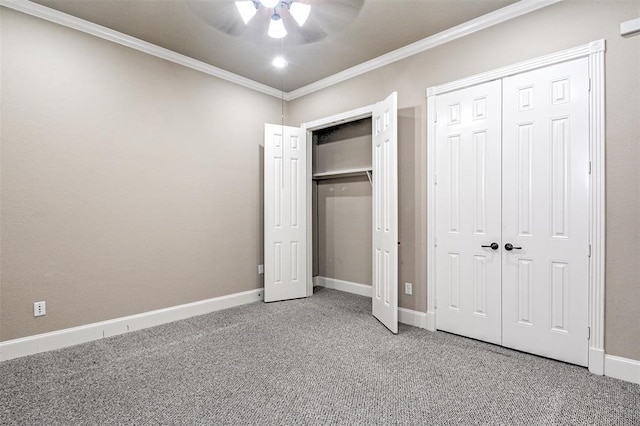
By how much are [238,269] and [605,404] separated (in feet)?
11.8

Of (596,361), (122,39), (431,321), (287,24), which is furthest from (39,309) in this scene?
(596,361)

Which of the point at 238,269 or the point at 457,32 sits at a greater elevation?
the point at 457,32

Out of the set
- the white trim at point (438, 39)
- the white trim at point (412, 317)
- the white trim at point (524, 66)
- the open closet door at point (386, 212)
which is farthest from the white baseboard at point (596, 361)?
the white trim at point (438, 39)

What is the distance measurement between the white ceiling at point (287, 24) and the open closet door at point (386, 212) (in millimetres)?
664

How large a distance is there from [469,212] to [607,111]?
4.00 feet

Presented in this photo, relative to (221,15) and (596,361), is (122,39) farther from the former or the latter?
(596,361)

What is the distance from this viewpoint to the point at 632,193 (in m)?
2.25

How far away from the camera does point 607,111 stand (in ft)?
7.67

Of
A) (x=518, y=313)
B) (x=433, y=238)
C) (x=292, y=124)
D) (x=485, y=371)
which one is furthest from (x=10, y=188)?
(x=518, y=313)

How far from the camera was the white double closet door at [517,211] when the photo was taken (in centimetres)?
248

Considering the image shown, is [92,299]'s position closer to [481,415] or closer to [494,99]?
[481,415]

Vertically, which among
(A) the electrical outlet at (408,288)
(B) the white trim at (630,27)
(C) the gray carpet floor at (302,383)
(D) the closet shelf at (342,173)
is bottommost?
(C) the gray carpet floor at (302,383)

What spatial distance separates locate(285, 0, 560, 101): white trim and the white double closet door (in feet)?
1.78

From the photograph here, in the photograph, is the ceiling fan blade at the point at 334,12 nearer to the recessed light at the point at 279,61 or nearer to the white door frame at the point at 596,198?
the recessed light at the point at 279,61
